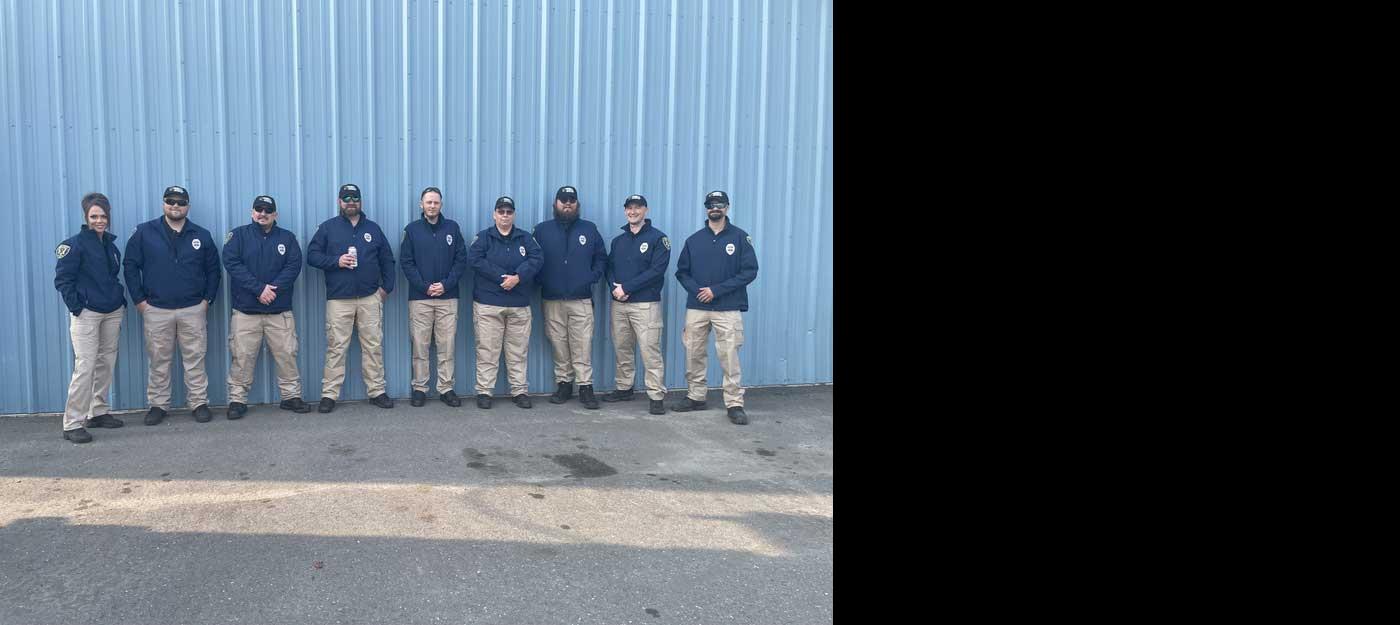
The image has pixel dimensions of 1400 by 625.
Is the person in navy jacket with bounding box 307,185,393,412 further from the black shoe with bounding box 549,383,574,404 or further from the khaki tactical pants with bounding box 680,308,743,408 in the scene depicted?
the khaki tactical pants with bounding box 680,308,743,408

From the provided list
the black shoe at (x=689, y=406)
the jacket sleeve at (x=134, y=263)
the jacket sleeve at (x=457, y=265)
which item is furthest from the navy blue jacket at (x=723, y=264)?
the jacket sleeve at (x=134, y=263)

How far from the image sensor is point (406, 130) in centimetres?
809

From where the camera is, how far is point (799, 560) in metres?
4.37

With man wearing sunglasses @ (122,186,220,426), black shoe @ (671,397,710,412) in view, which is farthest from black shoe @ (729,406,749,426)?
man wearing sunglasses @ (122,186,220,426)

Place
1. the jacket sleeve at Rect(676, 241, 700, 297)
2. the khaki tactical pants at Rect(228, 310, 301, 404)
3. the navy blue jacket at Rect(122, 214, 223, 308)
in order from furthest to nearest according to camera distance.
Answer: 1. the jacket sleeve at Rect(676, 241, 700, 297)
2. the khaki tactical pants at Rect(228, 310, 301, 404)
3. the navy blue jacket at Rect(122, 214, 223, 308)

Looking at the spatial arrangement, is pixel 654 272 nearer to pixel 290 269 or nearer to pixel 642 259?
pixel 642 259

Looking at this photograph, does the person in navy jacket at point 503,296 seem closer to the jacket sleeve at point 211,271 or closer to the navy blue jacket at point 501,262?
the navy blue jacket at point 501,262

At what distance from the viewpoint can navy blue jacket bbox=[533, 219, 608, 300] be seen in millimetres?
8250

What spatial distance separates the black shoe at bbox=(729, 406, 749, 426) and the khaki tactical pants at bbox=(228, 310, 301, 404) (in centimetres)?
369

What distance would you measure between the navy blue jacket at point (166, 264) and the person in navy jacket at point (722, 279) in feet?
12.7

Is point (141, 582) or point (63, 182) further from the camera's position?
point (63, 182)
